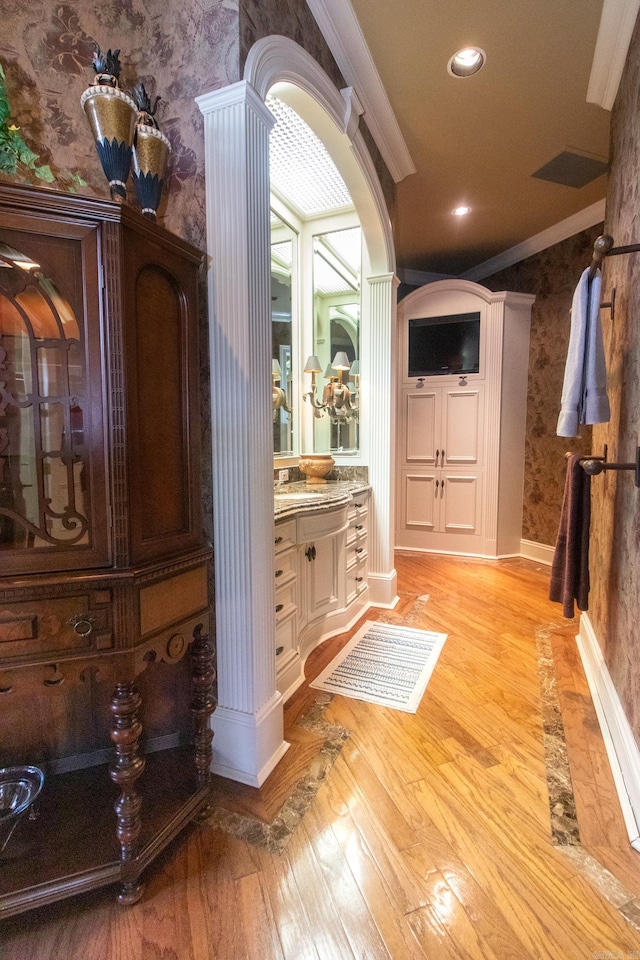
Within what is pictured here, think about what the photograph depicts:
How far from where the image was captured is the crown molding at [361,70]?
1907 mm

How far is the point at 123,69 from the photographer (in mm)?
1522

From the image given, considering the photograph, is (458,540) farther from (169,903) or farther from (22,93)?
(22,93)

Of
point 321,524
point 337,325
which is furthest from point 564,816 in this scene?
point 337,325

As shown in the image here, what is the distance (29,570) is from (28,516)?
0.43ft

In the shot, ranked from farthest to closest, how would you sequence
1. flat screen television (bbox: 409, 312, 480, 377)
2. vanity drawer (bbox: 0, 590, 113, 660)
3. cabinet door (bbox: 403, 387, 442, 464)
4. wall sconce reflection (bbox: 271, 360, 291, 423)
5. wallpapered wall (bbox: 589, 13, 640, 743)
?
cabinet door (bbox: 403, 387, 442, 464) < flat screen television (bbox: 409, 312, 480, 377) < wall sconce reflection (bbox: 271, 360, 291, 423) < wallpapered wall (bbox: 589, 13, 640, 743) < vanity drawer (bbox: 0, 590, 113, 660)

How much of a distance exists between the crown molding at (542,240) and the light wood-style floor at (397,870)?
3.99 meters

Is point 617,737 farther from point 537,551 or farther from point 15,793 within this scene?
point 537,551

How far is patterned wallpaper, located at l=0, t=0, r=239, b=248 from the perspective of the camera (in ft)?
4.41

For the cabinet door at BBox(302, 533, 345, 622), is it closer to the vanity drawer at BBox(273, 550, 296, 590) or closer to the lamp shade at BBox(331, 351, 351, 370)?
the vanity drawer at BBox(273, 550, 296, 590)

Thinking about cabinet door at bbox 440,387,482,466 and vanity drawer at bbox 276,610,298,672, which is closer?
vanity drawer at bbox 276,610,298,672

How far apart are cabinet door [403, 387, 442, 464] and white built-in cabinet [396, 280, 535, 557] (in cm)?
1

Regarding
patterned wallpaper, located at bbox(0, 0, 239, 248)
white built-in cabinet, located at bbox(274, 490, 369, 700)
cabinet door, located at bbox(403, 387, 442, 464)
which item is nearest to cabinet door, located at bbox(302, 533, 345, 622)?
white built-in cabinet, located at bbox(274, 490, 369, 700)

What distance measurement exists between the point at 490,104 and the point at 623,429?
2.12 metres

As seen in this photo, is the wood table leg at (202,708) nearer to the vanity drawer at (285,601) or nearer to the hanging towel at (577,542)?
the vanity drawer at (285,601)
